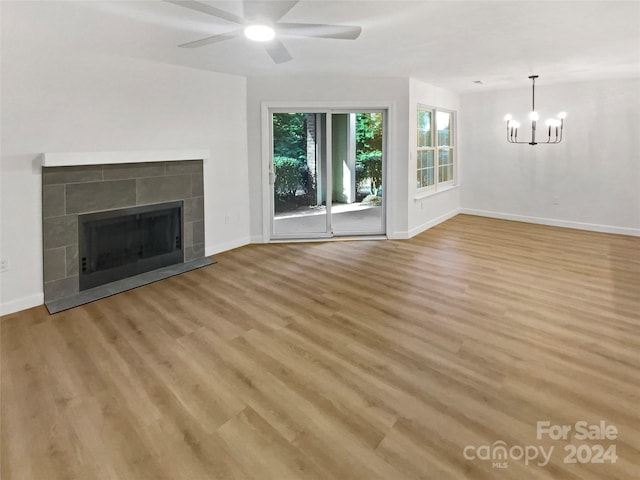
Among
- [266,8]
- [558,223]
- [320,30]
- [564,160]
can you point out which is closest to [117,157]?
[266,8]

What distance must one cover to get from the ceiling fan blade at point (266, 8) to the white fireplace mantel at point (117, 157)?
2188 mm

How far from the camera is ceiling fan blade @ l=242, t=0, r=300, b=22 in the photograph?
7.68 ft

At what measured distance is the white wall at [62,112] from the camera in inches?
127

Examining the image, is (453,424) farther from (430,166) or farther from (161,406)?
(430,166)

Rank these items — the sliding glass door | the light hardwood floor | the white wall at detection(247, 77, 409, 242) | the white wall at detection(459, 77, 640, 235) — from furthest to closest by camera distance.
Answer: the white wall at detection(459, 77, 640, 235), the sliding glass door, the white wall at detection(247, 77, 409, 242), the light hardwood floor

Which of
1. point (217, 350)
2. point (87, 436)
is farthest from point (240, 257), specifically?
point (87, 436)

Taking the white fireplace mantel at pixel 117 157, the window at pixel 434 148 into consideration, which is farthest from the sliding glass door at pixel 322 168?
the white fireplace mantel at pixel 117 157

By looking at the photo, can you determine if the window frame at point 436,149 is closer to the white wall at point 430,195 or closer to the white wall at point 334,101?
the white wall at point 430,195

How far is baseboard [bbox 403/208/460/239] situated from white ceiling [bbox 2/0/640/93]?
7.85ft

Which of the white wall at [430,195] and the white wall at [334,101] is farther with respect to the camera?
the white wall at [430,195]

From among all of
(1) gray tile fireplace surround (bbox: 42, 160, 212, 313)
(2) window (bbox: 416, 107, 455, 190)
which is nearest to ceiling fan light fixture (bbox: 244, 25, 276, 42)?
(1) gray tile fireplace surround (bbox: 42, 160, 212, 313)

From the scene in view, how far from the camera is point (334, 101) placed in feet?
18.1

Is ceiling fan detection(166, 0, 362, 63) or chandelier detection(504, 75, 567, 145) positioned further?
chandelier detection(504, 75, 567, 145)

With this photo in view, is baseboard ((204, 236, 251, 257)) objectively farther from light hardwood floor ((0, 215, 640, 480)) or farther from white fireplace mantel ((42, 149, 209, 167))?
white fireplace mantel ((42, 149, 209, 167))
